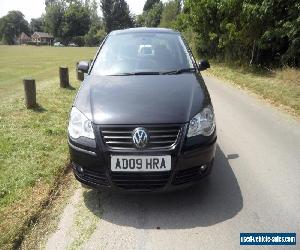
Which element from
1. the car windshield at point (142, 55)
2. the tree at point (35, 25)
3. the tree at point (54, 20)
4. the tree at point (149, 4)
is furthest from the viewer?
the tree at point (35, 25)

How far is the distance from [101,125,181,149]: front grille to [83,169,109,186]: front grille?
0.36 metres

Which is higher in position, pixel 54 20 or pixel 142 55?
pixel 54 20

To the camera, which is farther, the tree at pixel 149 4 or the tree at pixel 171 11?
the tree at pixel 149 4

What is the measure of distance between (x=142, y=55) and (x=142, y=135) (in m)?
2.09

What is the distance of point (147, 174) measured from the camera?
12.7ft

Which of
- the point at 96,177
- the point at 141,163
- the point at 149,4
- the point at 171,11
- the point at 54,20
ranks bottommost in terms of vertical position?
the point at 96,177

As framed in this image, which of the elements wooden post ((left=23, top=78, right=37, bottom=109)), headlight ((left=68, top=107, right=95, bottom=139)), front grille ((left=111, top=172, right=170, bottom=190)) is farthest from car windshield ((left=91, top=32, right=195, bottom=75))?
wooden post ((left=23, top=78, right=37, bottom=109))

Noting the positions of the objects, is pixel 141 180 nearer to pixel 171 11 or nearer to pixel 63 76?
pixel 63 76

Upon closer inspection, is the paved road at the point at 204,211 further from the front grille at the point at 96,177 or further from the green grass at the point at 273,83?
the green grass at the point at 273,83

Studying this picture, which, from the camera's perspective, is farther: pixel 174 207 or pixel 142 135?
pixel 174 207

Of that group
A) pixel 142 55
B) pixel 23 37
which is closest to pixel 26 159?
pixel 142 55

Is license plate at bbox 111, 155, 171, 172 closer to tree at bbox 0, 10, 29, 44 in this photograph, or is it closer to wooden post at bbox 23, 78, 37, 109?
wooden post at bbox 23, 78, 37, 109

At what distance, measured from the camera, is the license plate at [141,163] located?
3.80 metres

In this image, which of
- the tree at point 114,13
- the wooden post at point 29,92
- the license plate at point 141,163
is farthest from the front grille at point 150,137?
the tree at point 114,13
